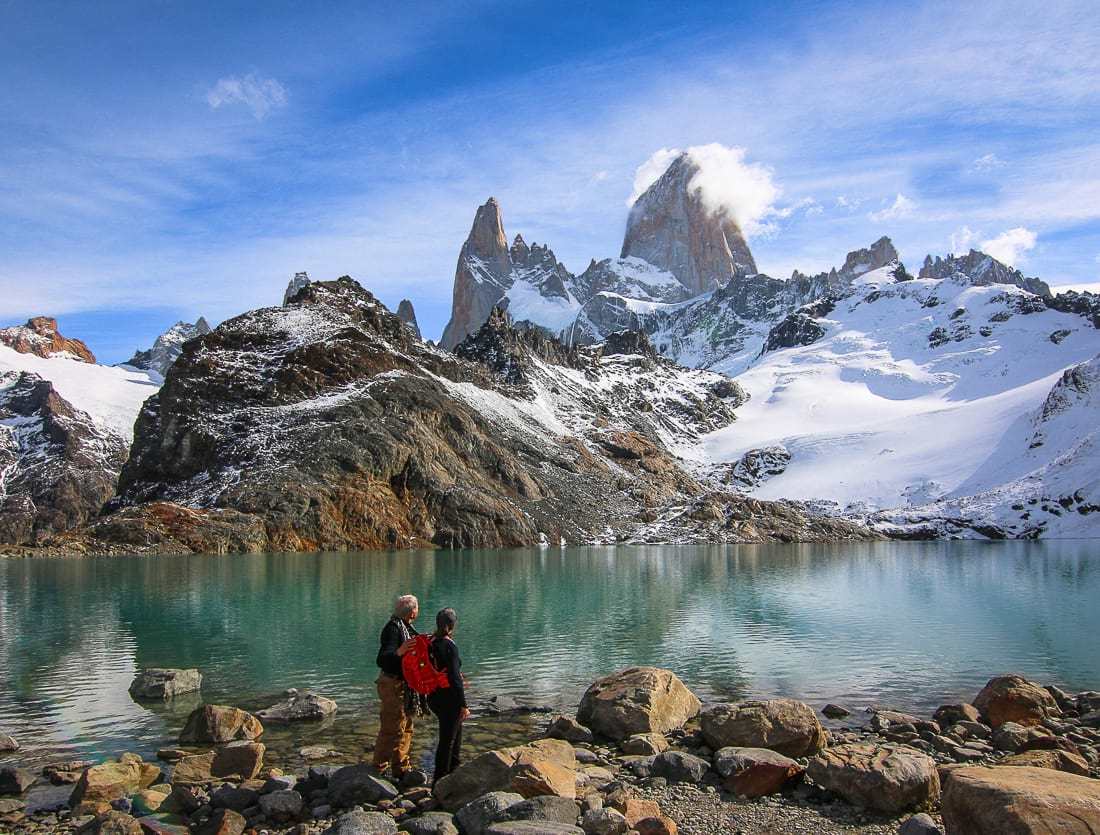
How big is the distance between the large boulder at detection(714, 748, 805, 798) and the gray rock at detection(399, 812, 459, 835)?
18.4 ft

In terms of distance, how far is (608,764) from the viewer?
56.6ft

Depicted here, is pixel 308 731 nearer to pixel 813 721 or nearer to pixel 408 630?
pixel 408 630

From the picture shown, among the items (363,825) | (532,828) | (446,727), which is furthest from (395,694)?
(532,828)

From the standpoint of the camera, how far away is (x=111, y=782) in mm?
15094

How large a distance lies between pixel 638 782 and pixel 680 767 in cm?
90

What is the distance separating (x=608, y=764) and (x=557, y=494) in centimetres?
12061

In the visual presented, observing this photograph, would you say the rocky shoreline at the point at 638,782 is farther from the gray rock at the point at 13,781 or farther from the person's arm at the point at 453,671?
the person's arm at the point at 453,671

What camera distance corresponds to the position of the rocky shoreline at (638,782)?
1244cm

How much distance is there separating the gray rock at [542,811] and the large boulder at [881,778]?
5109mm

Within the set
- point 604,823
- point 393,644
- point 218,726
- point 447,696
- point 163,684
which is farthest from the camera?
point 163,684

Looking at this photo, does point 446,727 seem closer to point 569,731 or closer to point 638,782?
point 638,782

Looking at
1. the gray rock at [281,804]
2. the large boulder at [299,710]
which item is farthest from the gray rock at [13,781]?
the large boulder at [299,710]

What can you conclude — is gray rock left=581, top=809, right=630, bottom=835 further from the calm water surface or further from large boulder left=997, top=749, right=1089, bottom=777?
large boulder left=997, top=749, right=1089, bottom=777

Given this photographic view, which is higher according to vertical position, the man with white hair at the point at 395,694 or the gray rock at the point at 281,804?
the man with white hair at the point at 395,694
